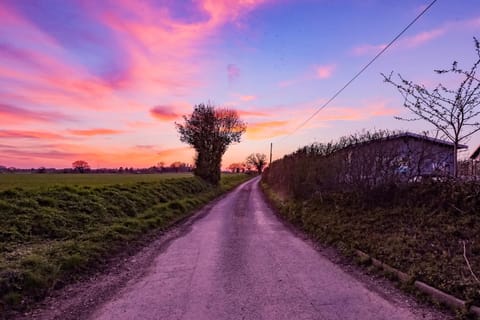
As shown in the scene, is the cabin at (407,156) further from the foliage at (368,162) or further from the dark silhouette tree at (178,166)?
the dark silhouette tree at (178,166)

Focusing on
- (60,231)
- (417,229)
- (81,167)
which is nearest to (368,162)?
(417,229)

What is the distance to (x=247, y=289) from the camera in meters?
6.13

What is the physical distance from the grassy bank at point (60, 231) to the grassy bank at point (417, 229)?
592 centimetres

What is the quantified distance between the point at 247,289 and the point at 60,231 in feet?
21.0

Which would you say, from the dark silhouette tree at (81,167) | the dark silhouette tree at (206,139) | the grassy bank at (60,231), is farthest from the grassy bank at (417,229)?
the dark silhouette tree at (81,167)

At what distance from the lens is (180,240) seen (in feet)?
36.8

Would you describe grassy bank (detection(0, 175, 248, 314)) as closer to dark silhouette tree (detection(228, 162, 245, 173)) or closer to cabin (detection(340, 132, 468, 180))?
cabin (detection(340, 132, 468, 180))

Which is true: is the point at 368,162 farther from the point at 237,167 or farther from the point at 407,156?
the point at 237,167

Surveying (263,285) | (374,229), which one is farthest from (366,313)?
(374,229)

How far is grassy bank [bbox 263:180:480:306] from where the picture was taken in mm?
6277

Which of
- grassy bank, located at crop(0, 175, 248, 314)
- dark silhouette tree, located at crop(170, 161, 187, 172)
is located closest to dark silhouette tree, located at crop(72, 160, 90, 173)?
dark silhouette tree, located at crop(170, 161, 187, 172)

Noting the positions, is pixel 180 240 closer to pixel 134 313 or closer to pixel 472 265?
pixel 134 313

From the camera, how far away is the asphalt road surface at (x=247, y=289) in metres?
5.12

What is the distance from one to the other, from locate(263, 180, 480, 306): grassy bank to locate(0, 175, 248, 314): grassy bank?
19.4ft
